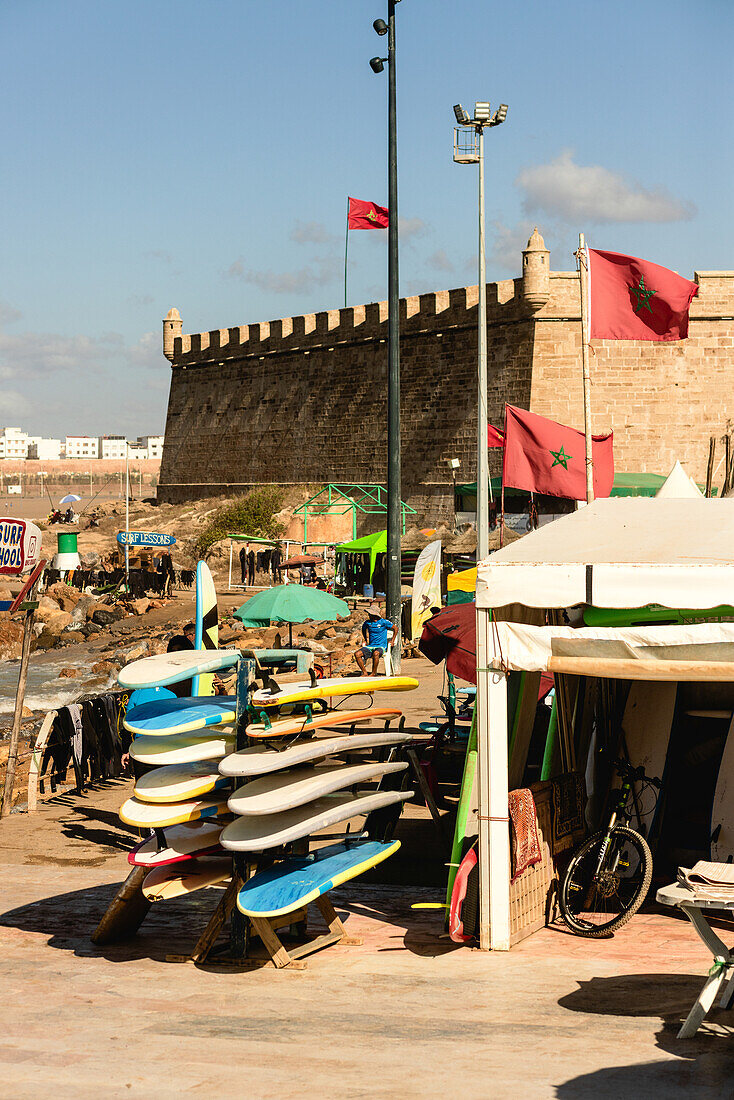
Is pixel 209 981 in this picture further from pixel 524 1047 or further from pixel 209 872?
pixel 524 1047

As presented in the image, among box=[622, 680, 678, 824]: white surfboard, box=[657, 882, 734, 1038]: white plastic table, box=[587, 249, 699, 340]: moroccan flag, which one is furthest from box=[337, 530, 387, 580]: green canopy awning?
box=[657, 882, 734, 1038]: white plastic table

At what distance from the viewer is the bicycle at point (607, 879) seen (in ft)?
20.8

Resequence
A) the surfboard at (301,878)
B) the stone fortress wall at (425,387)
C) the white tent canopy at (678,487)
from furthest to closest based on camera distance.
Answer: the stone fortress wall at (425,387) < the white tent canopy at (678,487) < the surfboard at (301,878)

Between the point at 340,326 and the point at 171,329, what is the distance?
12148 millimetres

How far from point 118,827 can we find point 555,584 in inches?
195

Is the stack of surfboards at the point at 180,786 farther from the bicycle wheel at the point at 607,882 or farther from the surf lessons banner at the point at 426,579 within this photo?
the surf lessons banner at the point at 426,579

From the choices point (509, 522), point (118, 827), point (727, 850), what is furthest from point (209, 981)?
point (509, 522)

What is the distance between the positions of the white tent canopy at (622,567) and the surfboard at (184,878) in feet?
6.68

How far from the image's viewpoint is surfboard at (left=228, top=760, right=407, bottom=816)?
5.82 metres

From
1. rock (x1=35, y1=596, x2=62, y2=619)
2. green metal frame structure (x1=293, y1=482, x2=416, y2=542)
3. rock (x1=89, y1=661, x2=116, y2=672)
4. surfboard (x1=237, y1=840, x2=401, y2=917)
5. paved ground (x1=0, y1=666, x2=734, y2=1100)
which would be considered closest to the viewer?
paved ground (x1=0, y1=666, x2=734, y2=1100)

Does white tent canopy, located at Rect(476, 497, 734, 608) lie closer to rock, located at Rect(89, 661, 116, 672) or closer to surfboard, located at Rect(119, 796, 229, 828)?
surfboard, located at Rect(119, 796, 229, 828)

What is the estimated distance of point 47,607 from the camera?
31656 millimetres

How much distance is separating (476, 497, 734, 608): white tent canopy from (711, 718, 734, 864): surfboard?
1.31m

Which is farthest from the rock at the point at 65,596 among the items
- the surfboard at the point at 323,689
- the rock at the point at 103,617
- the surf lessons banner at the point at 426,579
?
the surfboard at the point at 323,689
